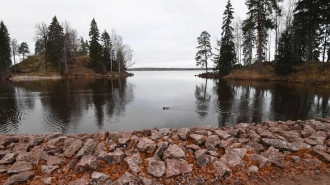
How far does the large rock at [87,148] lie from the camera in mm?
5609

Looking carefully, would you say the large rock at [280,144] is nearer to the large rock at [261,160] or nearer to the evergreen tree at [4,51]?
the large rock at [261,160]

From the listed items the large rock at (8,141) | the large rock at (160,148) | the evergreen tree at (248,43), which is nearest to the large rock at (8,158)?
the large rock at (8,141)

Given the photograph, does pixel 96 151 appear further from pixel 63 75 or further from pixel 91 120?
pixel 63 75

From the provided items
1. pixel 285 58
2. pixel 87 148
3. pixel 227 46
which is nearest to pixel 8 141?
pixel 87 148

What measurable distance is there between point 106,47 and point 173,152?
6428cm

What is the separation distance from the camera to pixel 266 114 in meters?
13.8

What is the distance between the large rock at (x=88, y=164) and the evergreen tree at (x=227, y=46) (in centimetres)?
4863

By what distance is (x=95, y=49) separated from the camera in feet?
189

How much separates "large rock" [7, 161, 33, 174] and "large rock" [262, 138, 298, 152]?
7508mm

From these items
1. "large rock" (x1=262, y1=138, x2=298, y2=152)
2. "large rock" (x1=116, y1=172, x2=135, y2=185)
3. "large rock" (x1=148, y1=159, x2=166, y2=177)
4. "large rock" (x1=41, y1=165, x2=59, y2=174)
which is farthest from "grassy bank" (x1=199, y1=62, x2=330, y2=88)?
"large rock" (x1=41, y1=165, x2=59, y2=174)

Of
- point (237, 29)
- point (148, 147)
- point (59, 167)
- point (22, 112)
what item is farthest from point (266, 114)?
point (237, 29)

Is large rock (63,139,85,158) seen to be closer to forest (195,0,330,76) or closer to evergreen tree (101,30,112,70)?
forest (195,0,330,76)

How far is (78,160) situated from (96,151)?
1.76 feet

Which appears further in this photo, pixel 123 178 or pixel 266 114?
pixel 266 114
